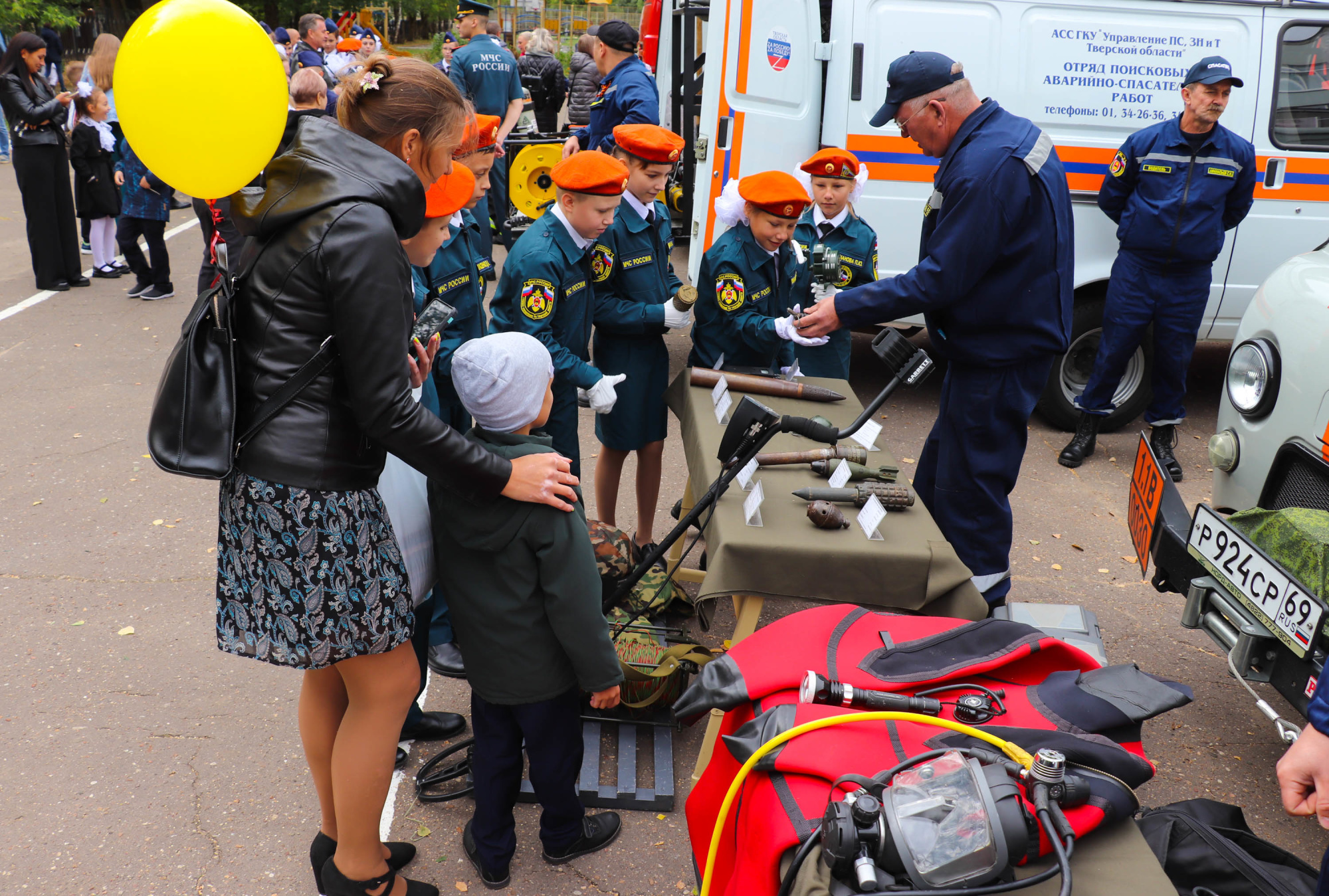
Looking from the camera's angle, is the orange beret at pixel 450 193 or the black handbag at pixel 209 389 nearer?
the black handbag at pixel 209 389

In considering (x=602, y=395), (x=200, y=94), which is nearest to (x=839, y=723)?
(x=200, y=94)

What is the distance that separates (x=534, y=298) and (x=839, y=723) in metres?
→ 2.10

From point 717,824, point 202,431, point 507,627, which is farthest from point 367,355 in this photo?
point 717,824

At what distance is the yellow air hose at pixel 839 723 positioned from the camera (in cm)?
162

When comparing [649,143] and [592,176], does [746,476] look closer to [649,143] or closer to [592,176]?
[592,176]

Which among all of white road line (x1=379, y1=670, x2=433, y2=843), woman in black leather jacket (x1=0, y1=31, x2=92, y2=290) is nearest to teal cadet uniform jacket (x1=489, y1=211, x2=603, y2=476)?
white road line (x1=379, y1=670, x2=433, y2=843)

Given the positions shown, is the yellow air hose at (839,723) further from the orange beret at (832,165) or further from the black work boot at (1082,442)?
the black work boot at (1082,442)

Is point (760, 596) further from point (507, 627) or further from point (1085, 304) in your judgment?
point (1085, 304)

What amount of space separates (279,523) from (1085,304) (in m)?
5.25

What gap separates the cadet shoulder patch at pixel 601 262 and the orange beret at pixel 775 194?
1.88ft

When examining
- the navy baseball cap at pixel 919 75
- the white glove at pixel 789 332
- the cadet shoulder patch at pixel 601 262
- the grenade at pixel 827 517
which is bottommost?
the grenade at pixel 827 517

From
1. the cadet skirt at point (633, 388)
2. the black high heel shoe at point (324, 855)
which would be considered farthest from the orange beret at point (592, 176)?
the black high heel shoe at point (324, 855)

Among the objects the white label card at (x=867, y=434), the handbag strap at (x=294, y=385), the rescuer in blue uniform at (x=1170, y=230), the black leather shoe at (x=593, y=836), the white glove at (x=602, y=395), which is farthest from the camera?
the rescuer in blue uniform at (x=1170, y=230)

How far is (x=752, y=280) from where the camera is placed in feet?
12.7
